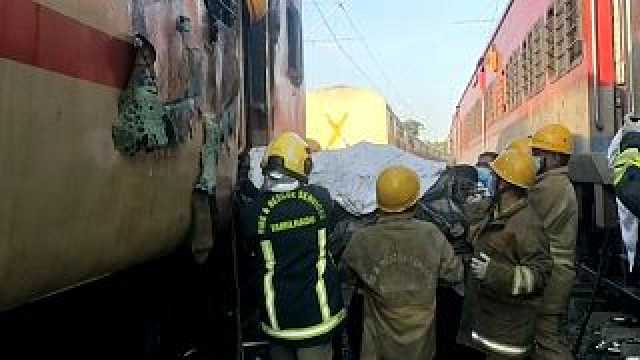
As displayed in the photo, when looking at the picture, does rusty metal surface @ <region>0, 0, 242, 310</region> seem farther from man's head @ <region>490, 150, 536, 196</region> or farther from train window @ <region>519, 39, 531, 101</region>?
train window @ <region>519, 39, 531, 101</region>

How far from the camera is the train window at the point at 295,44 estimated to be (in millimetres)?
7059

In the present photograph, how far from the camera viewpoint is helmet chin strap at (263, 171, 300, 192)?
3799mm

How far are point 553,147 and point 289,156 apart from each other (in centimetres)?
168

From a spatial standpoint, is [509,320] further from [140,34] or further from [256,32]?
[256,32]

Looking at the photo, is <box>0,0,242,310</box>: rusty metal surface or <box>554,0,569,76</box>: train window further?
<box>554,0,569,76</box>: train window

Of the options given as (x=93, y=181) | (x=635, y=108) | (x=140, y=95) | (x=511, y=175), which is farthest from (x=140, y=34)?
(x=635, y=108)

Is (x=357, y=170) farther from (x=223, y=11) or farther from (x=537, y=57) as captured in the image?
(x=537, y=57)

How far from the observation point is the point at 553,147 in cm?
476

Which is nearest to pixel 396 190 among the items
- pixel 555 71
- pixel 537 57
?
pixel 555 71

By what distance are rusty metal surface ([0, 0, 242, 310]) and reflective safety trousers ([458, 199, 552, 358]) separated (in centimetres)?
143

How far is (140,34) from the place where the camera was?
2.66 metres

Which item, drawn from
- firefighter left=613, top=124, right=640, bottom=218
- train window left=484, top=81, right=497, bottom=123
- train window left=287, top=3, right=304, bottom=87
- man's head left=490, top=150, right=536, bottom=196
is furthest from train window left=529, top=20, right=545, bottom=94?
train window left=484, top=81, right=497, bottom=123

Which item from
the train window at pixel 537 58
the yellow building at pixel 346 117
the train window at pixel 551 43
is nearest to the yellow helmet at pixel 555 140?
the train window at pixel 551 43

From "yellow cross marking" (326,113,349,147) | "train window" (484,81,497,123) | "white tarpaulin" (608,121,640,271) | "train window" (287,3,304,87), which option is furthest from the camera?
"yellow cross marking" (326,113,349,147)
